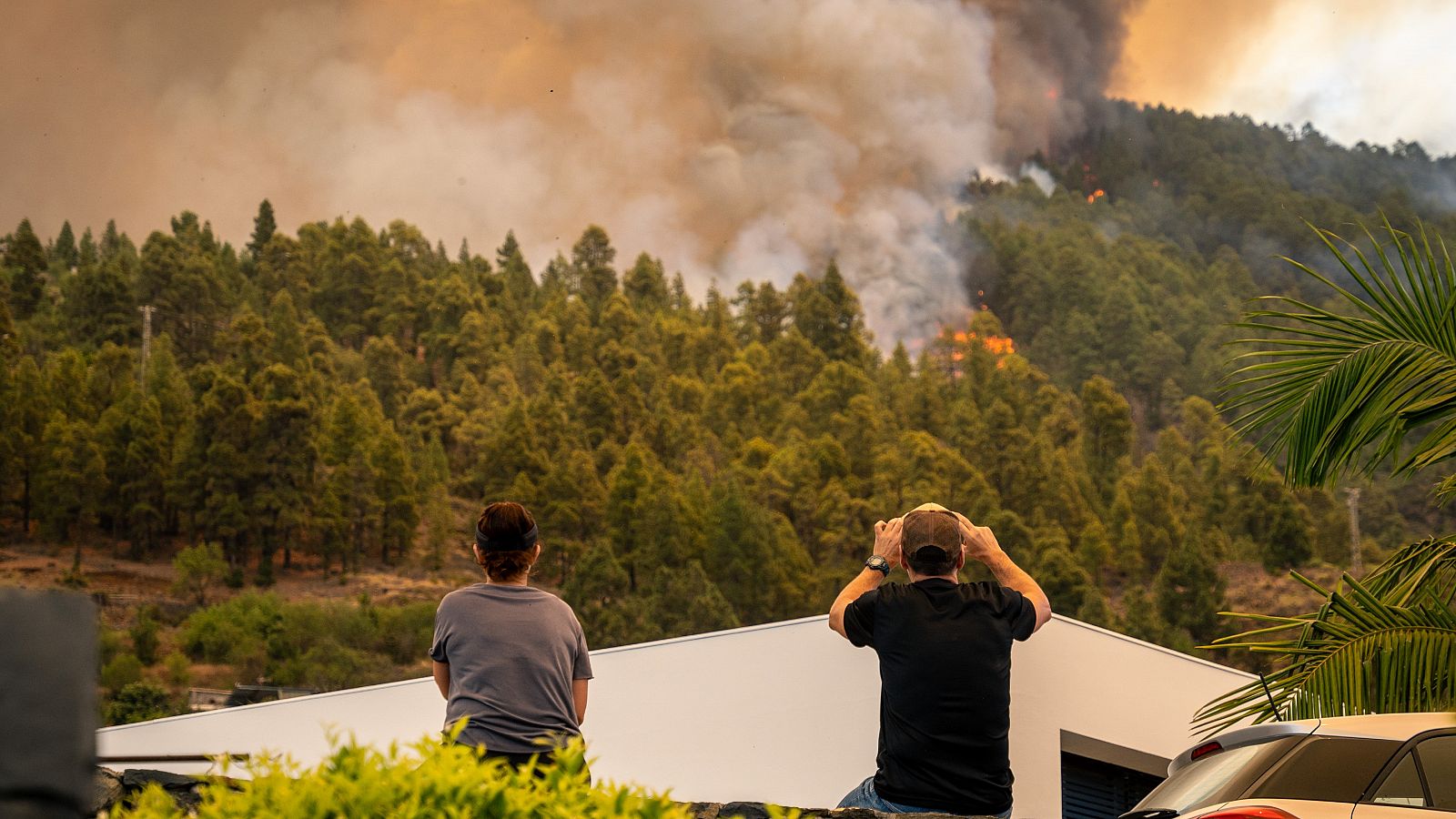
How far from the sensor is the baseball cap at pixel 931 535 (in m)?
3.14

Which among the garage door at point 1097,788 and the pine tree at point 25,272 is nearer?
the garage door at point 1097,788

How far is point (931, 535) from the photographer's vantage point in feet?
10.3

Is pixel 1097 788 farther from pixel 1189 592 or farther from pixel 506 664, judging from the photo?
pixel 1189 592

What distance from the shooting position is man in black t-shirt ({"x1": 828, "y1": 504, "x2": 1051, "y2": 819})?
3098 mm

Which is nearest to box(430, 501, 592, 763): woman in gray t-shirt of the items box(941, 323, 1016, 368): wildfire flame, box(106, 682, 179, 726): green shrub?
box(106, 682, 179, 726): green shrub

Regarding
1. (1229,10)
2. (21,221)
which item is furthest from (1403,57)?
(21,221)

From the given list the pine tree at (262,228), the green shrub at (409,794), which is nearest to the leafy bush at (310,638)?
the pine tree at (262,228)

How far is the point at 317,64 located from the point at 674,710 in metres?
63.6

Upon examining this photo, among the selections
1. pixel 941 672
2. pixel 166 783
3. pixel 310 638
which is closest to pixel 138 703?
pixel 310 638

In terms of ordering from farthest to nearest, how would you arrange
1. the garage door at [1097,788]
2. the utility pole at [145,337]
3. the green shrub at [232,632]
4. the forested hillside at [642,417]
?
the utility pole at [145,337] < the forested hillside at [642,417] < the green shrub at [232,632] < the garage door at [1097,788]

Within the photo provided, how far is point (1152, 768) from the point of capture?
6.52m

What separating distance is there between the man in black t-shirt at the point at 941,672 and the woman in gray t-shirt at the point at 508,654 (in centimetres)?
63

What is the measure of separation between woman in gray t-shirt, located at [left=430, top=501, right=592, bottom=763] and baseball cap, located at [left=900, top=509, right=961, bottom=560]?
0.77 metres

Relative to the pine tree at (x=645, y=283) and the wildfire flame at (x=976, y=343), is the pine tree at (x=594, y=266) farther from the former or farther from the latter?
the wildfire flame at (x=976, y=343)
